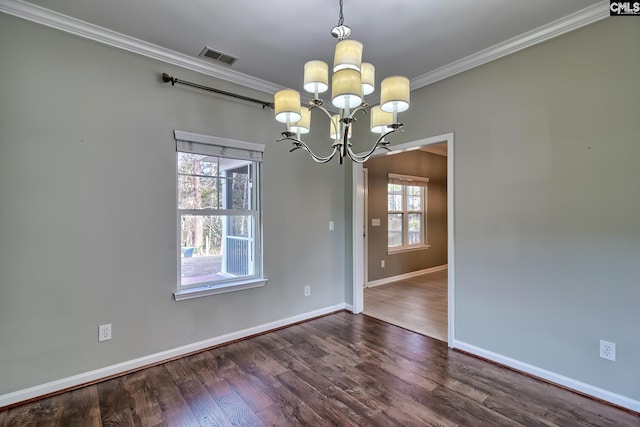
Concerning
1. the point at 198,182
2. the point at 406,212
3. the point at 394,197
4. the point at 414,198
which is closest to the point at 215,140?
the point at 198,182

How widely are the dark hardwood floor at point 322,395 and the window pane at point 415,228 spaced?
3642 millimetres

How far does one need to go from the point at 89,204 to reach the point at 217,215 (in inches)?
41.5

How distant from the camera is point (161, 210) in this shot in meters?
2.76

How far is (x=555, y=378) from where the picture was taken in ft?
7.84

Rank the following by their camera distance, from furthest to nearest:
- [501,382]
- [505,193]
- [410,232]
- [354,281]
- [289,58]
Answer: [410,232], [354,281], [289,58], [505,193], [501,382]

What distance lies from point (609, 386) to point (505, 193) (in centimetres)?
155

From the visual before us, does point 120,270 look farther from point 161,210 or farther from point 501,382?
point 501,382

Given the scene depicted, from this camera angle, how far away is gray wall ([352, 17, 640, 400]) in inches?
83.2

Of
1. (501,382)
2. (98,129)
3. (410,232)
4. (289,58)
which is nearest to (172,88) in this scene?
(98,129)

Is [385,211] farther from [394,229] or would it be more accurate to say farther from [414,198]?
[414,198]

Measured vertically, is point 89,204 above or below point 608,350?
above

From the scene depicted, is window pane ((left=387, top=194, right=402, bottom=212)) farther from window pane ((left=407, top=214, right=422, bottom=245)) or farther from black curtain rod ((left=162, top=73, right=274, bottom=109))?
black curtain rod ((left=162, top=73, right=274, bottom=109))

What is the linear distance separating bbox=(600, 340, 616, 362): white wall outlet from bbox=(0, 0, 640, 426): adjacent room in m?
0.02

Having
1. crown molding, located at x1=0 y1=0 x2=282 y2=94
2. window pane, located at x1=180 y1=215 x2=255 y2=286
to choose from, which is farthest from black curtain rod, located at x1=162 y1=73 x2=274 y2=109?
window pane, located at x1=180 y1=215 x2=255 y2=286
